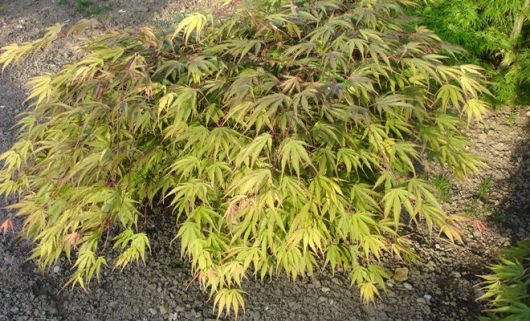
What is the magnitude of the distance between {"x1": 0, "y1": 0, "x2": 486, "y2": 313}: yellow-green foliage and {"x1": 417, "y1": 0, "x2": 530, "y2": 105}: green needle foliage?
1.35 metres

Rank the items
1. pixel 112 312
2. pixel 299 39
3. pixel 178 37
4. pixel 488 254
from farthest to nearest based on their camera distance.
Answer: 1. pixel 488 254
2. pixel 112 312
3. pixel 178 37
4. pixel 299 39

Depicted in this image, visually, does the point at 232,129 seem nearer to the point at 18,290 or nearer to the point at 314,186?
the point at 314,186

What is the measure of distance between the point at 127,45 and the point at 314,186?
1.18m

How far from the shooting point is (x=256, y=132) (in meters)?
2.44

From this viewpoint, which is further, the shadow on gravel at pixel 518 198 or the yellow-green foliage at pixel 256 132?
the shadow on gravel at pixel 518 198

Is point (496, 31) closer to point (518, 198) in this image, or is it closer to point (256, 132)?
point (518, 198)

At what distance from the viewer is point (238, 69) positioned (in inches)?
107

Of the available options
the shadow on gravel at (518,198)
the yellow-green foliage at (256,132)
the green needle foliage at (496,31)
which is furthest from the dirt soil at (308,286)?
the green needle foliage at (496,31)

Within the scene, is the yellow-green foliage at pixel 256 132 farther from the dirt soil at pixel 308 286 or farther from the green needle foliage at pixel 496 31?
the green needle foliage at pixel 496 31

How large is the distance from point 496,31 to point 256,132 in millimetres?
2611

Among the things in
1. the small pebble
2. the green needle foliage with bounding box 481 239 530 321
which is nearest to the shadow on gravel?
the small pebble

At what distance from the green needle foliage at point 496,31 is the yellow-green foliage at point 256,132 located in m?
1.35

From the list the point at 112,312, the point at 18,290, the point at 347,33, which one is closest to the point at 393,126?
the point at 347,33

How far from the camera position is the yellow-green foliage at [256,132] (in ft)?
8.09
